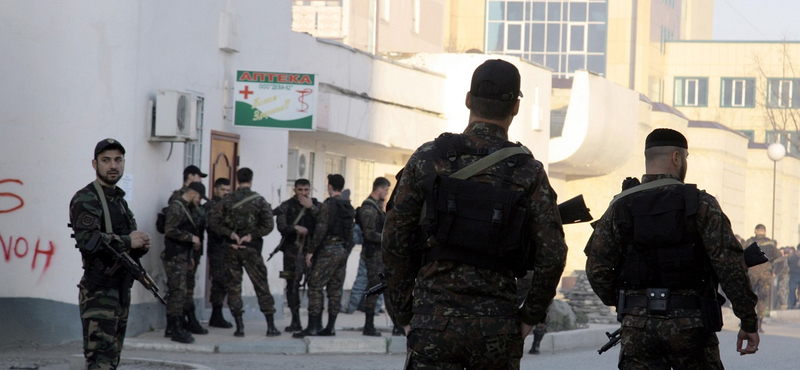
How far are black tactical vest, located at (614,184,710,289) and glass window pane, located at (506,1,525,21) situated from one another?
77.6m

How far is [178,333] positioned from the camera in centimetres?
1293

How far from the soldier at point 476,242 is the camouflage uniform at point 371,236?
29.7 feet

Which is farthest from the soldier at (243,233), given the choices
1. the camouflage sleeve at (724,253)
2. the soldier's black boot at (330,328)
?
the camouflage sleeve at (724,253)

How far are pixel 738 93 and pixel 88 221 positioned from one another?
68480 millimetres

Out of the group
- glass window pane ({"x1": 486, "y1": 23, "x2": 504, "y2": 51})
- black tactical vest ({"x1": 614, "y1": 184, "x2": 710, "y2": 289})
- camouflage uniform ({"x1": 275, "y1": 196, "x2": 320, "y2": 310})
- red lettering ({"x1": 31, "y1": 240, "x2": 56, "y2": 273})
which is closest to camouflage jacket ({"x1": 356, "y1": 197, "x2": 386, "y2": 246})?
camouflage uniform ({"x1": 275, "y1": 196, "x2": 320, "y2": 310})

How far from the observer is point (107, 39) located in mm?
12930

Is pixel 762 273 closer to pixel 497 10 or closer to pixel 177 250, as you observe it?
pixel 177 250

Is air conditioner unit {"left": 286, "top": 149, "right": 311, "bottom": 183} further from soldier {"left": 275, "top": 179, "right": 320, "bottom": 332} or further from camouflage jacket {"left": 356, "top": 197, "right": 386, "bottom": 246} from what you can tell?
camouflage jacket {"left": 356, "top": 197, "right": 386, "bottom": 246}

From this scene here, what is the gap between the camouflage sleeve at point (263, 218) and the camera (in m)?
13.6

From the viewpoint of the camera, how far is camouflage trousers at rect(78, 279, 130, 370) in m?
7.60

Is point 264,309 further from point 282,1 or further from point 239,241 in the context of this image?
point 282,1

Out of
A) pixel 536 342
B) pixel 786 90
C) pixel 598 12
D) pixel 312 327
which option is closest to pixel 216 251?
pixel 312 327

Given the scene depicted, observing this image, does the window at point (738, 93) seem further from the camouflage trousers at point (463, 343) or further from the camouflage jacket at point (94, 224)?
the camouflage trousers at point (463, 343)

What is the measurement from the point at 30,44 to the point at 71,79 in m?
0.54
